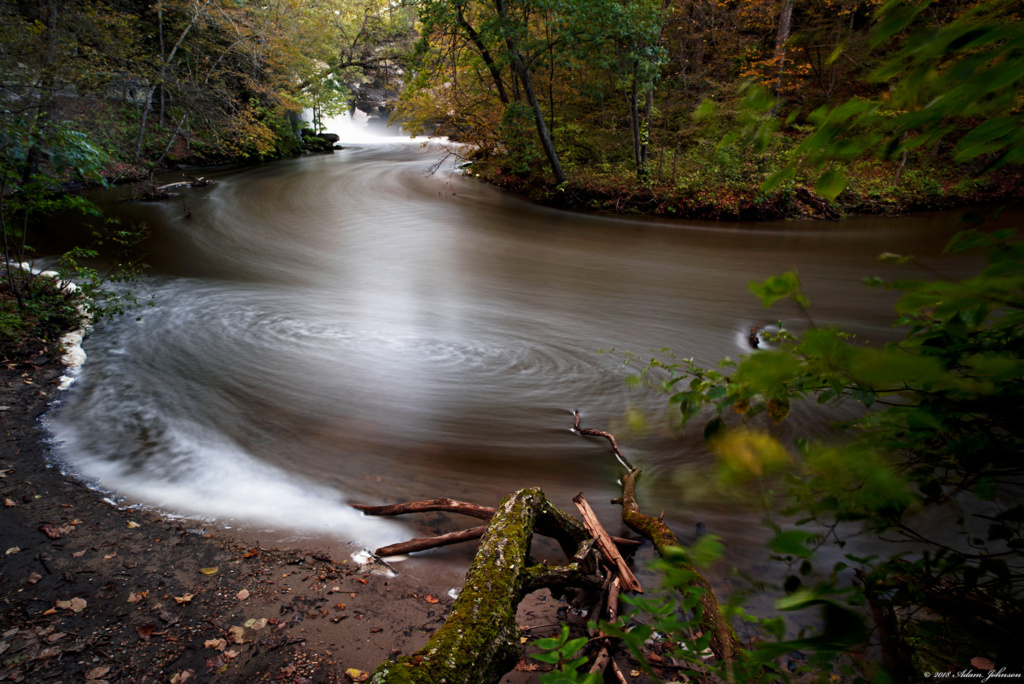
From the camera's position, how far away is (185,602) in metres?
2.78

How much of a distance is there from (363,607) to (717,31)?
16.1m

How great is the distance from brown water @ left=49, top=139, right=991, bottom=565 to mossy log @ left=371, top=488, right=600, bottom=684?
108 centimetres

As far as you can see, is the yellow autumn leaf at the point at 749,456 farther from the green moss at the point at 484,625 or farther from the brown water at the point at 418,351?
the brown water at the point at 418,351

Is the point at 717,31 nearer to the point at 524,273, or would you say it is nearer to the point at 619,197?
the point at 619,197

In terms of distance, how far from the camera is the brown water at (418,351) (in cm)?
409

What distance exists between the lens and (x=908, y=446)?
981 millimetres

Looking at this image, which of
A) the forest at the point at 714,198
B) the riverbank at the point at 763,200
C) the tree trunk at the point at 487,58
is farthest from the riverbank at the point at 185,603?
the riverbank at the point at 763,200

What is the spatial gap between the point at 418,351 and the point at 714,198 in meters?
10.1

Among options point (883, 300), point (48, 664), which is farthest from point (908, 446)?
point (883, 300)

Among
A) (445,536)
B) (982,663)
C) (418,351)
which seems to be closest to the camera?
(982,663)

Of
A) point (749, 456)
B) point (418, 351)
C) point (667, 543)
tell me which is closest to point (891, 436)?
point (749, 456)

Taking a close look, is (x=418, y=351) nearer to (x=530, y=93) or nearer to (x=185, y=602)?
(x=185, y=602)

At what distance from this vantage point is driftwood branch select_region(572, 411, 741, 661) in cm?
197

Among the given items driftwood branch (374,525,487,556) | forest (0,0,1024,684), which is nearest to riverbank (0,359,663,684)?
driftwood branch (374,525,487,556)
